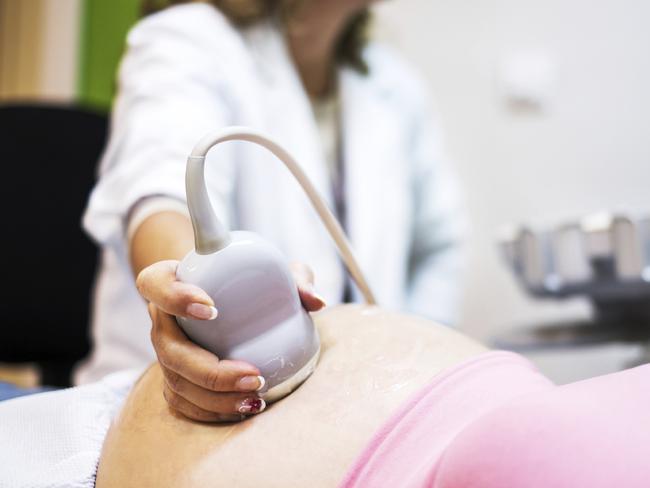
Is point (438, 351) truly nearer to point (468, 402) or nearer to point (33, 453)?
point (468, 402)

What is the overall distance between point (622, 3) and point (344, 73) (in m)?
0.68

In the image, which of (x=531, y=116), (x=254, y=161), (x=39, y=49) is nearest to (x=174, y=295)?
(x=254, y=161)

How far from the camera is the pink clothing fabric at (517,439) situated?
29 cm

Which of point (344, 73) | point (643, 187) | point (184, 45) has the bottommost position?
point (643, 187)

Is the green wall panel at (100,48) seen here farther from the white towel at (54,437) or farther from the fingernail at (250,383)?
the fingernail at (250,383)

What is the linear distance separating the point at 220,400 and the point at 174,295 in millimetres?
65

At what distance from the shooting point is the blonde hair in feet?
3.29

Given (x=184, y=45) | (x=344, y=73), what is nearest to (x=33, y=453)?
(x=184, y=45)

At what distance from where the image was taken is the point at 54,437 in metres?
0.43

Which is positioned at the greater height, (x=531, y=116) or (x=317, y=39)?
(x=317, y=39)

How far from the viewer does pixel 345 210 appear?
1057 millimetres

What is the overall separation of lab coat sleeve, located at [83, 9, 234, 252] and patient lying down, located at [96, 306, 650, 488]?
0.27 m

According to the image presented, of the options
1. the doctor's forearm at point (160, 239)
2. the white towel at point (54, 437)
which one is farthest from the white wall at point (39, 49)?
the white towel at point (54, 437)

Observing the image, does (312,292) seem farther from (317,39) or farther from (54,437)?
(317,39)
